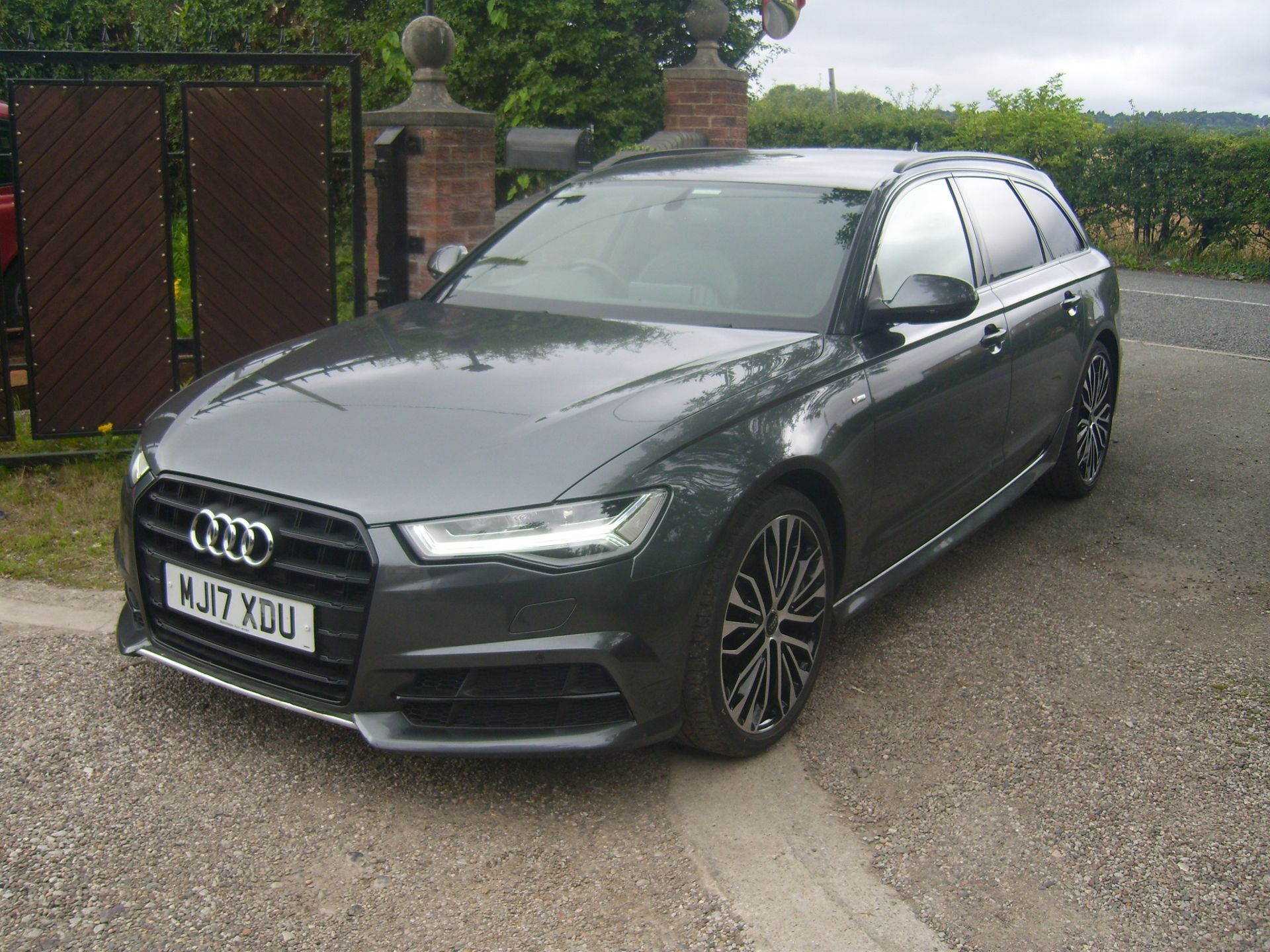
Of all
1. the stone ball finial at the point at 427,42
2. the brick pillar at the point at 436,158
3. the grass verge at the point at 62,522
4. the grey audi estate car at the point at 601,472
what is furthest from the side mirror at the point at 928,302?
the stone ball finial at the point at 427,42

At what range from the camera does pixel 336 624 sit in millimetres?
2934

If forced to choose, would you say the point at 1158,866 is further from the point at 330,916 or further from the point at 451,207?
the point at 451,207

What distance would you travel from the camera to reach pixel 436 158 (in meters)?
6.93

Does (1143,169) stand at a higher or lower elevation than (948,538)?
higher

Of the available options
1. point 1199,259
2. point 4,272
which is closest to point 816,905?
point 4,272

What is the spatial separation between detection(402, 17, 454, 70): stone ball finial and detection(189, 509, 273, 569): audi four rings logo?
15.7ft

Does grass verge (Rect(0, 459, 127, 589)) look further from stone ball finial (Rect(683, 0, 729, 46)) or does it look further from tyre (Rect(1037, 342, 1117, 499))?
stone ball finial (Rect(683, 0, 729, 46))

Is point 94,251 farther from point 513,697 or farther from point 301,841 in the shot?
point 513,697

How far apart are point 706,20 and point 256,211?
22.8 feet

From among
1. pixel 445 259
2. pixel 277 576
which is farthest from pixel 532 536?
pixel 445 259

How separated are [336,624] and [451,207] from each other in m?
4.54

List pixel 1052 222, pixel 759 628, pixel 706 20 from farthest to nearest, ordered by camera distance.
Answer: pixel 706 20 → pixel 1052 222 → pixel 759 628

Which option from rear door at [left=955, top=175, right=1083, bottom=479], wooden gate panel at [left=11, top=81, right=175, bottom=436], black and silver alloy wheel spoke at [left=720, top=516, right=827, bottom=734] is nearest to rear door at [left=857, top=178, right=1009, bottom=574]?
rear door at [left=955, top=175, right=1083, bottom=479]

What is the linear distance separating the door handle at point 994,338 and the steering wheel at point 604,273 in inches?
51.7
